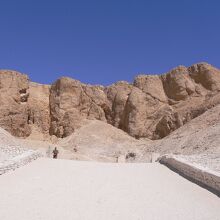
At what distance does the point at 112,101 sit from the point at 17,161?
4804 cm

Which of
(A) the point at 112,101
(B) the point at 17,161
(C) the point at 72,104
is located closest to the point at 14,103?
(C) the point at 72,104

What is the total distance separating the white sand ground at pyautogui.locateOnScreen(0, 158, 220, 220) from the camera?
9.25m

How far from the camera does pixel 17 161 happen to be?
17.7 metres

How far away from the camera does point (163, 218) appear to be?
904 cm

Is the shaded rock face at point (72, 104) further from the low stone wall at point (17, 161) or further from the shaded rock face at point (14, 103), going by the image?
the low stone wall at point (17, 161)

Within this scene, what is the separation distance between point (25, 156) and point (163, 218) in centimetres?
1197

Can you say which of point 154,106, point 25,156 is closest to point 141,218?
point 25,156

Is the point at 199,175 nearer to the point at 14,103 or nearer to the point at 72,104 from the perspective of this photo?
the point at 14,103

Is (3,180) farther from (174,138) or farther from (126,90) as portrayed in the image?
(126,90)

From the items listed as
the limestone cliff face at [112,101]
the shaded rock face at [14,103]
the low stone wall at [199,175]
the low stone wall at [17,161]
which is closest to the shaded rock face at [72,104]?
the limestone cliff face at [112,101]

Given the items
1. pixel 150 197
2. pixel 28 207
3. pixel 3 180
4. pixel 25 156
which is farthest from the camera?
pixel 25 156

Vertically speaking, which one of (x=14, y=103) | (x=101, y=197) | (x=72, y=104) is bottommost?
(x=101, y=197)

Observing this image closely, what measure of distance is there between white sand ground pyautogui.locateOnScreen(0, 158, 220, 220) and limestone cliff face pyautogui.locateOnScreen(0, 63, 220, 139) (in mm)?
40957

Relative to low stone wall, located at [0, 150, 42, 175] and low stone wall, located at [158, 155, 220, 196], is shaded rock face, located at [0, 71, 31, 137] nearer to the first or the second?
low stone wall, located at [0, 150, 42, 175]
